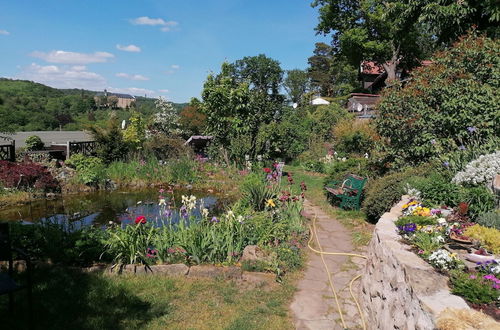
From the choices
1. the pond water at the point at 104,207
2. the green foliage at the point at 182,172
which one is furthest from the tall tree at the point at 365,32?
the pond water at the point at 104,207

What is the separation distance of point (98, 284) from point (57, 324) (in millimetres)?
797

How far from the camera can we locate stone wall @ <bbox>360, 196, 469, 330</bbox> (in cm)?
240

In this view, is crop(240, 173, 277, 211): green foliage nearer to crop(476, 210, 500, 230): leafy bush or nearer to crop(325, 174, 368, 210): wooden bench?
crop(325, 174, 368, 210): wooden bench

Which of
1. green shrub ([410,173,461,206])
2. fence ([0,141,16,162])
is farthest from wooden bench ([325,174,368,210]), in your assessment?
fence ([0,141,16,162])

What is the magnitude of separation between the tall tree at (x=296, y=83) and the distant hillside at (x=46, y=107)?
15303 mm

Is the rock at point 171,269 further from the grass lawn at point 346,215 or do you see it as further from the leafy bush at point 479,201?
the leafy bush at point 479,201

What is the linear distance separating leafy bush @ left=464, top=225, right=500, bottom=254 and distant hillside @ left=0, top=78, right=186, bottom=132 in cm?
2364

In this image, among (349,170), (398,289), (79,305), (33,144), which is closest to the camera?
(398,289)

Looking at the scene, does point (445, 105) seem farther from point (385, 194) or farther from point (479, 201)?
point (479, 201)

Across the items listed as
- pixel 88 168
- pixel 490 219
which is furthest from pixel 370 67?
pixel 490 219

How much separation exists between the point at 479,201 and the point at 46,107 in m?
39.6

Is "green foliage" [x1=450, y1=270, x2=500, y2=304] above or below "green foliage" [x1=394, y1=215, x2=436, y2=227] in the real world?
below

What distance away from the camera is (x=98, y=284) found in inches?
157

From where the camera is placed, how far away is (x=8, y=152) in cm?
1160
